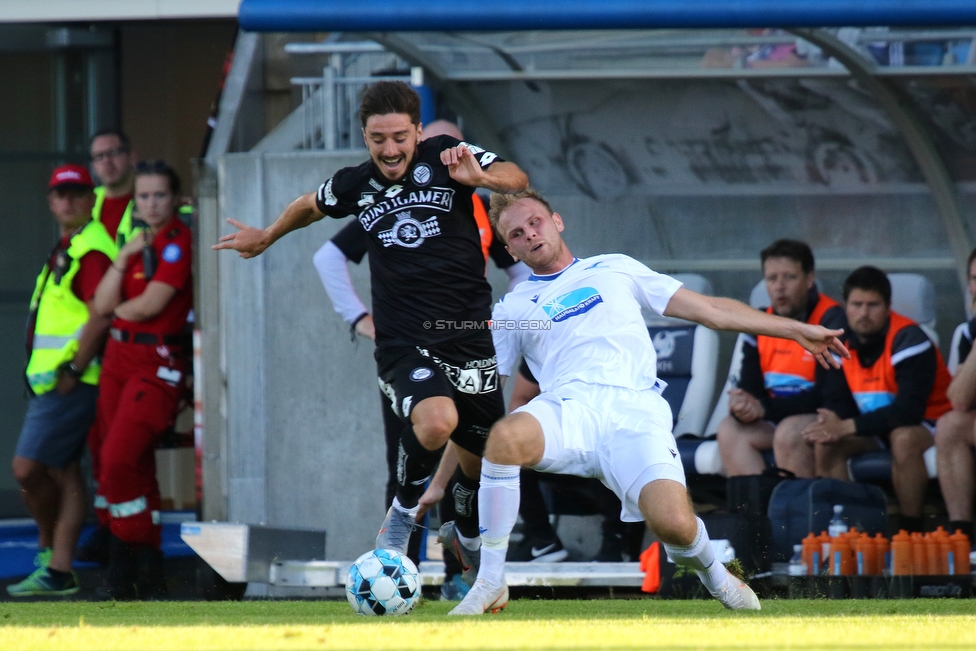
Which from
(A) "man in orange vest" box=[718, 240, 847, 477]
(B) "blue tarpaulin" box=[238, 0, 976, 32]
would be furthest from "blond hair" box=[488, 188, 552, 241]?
(A) "man in orange vest" box=[718, 240, 847, 477]

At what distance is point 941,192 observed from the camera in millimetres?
8805

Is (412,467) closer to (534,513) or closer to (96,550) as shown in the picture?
(534,513)

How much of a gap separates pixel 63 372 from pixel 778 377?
4142 mm

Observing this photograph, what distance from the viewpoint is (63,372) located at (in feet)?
27.2

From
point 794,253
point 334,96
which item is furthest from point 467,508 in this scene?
point 334,96

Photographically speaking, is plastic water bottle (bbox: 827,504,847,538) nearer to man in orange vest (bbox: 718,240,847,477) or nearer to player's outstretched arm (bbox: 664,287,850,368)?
man in orange vest (bbox: 718,240,847,477)

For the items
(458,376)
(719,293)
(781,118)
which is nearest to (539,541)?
(458,376)

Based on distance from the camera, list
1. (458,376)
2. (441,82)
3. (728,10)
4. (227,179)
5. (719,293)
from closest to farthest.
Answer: (458,376) → (728,10) → (227,179) → (441,82) → (719,293)

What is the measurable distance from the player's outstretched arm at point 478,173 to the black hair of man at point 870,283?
2700mm

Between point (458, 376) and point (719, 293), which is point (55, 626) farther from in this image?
point (719, 293)

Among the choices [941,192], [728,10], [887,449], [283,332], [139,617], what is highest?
[728,10]

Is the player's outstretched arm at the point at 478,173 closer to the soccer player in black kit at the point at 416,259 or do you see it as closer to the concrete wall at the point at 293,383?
the soccer player in black kit at the point at 416,259

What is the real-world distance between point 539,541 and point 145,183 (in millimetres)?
3064

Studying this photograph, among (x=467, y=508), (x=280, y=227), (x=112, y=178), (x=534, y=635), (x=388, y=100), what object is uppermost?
(x=112, y=178)
